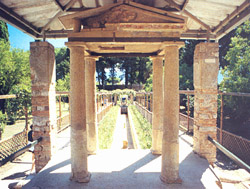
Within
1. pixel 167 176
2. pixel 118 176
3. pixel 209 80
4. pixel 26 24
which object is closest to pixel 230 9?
pixel 209 80

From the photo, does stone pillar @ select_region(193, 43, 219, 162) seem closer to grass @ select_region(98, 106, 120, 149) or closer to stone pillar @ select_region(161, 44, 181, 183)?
stone pillar @ select_region(161, 44, 181, 183)

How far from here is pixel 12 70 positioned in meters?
17.4

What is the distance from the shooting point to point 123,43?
11.6ft

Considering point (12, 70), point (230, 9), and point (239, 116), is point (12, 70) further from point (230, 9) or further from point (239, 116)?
point (239, 116)

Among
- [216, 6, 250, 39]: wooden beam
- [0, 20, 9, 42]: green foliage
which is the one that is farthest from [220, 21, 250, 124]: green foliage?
[0, 20, 9, 42]: green foliage

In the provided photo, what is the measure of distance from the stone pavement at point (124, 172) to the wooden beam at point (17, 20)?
3555 millimetres

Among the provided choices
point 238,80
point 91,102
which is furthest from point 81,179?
point 238,80

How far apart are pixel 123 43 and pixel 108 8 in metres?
0.75

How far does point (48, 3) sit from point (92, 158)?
4085 mm

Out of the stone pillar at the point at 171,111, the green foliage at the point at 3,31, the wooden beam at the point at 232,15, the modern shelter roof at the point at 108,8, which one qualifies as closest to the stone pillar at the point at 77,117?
the modern shelter roof at the point at 108,8

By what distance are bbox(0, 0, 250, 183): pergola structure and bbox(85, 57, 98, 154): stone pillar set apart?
13.4 inches

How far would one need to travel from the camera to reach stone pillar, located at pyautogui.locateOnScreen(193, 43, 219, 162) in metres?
4.28

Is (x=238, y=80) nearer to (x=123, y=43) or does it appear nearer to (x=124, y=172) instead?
(x=123, y=43)

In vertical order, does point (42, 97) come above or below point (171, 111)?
above
